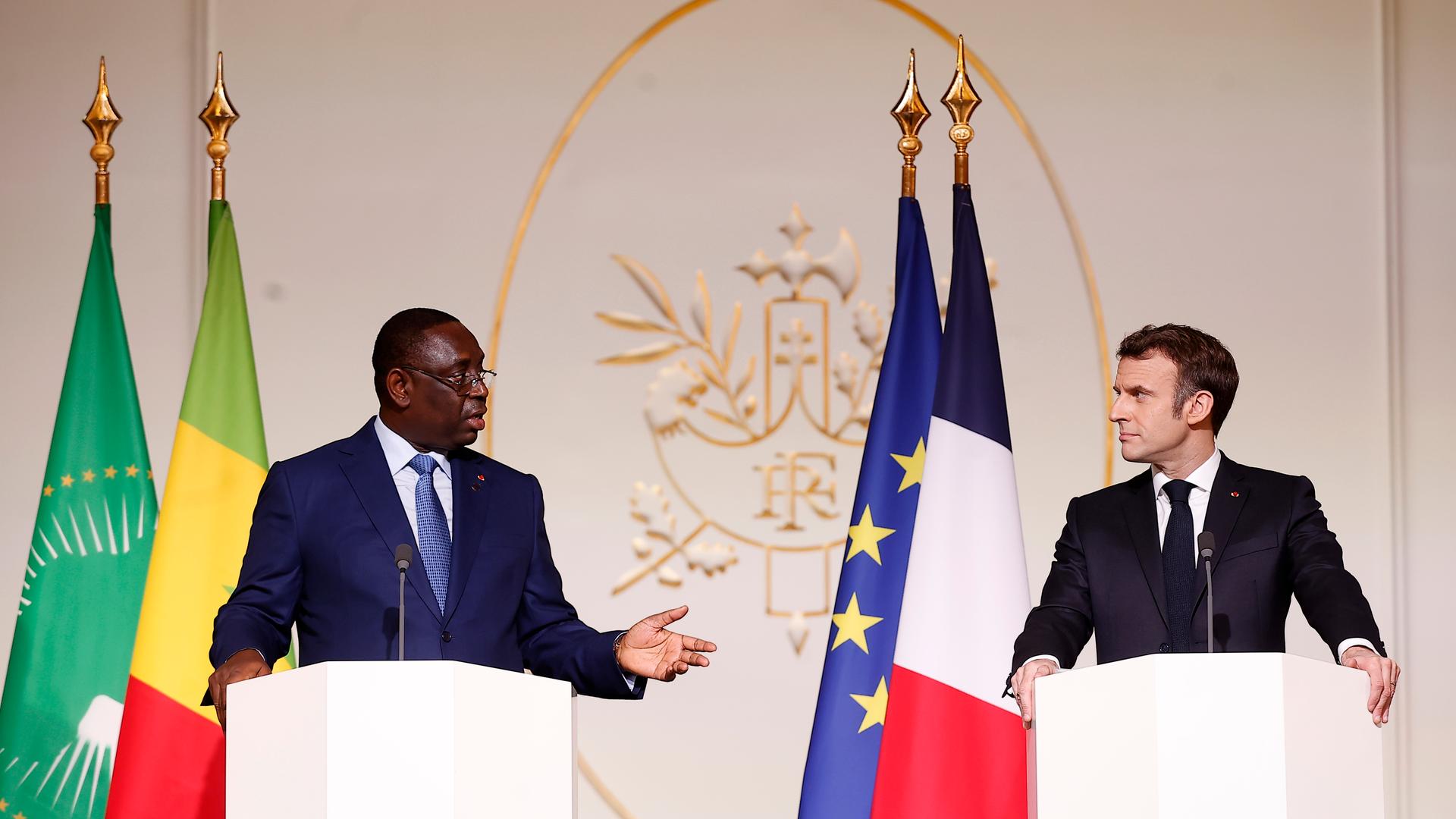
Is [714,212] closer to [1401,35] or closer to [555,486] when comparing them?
[555,486]

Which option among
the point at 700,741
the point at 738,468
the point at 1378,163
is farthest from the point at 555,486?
the point at 1378,163

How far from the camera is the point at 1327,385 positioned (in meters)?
4.88

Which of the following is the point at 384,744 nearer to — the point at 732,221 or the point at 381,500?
the point at 381,500

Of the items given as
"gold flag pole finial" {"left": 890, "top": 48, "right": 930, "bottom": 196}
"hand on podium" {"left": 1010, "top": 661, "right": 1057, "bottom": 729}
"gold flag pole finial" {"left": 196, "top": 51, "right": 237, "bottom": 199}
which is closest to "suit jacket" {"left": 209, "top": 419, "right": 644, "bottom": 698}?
"hand on podium" {"left": 1010, "top": 661, "right": 1057, "bottom": 729}

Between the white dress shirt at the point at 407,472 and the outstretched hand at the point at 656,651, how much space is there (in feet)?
A: 1.44

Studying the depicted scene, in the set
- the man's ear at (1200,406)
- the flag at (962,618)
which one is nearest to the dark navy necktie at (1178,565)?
the man's ear at (1200,406)

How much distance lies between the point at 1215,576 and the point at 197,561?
2.26 m

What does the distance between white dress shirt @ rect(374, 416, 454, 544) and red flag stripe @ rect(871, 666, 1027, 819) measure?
3.51 ft

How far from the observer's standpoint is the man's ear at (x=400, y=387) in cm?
318

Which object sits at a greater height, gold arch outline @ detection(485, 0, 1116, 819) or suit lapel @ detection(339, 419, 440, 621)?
gold arch outline @ detection(485, 0, 1116, 819)

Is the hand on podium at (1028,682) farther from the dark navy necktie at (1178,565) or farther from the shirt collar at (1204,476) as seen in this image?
the shirt collar at (1204,476)

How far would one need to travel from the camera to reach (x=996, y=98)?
4.91 metres

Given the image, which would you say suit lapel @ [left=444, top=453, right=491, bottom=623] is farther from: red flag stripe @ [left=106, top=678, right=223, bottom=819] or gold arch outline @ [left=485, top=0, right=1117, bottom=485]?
gold arch outline @ [left=485, top=0, right=1117, bottom=485]

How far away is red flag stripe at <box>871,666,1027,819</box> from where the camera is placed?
3.54 meters
